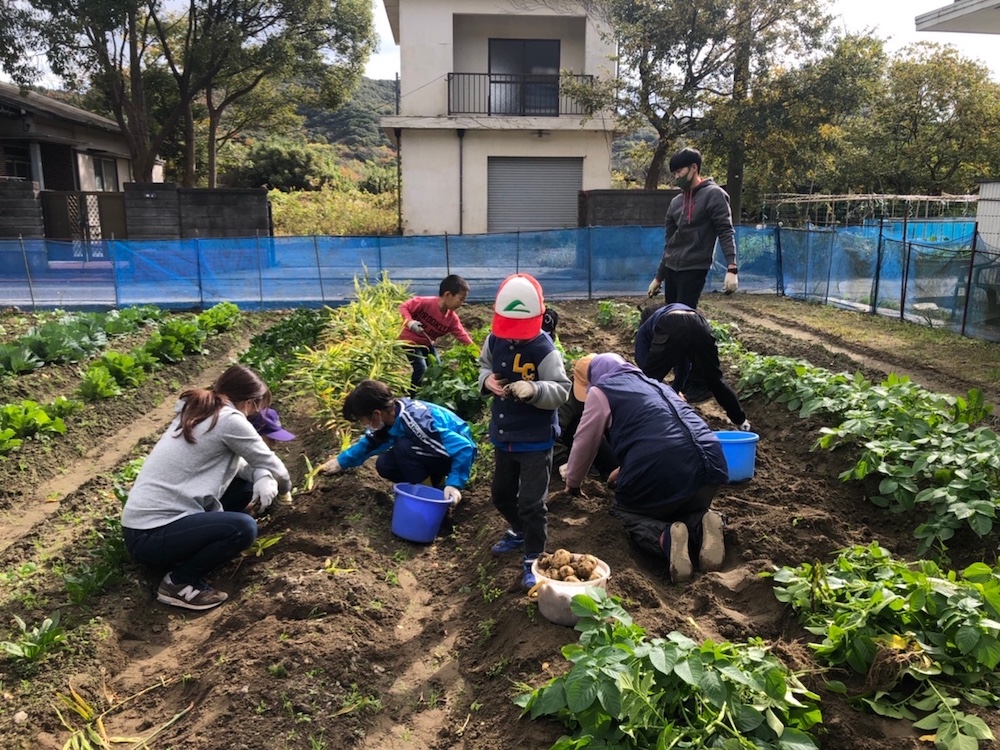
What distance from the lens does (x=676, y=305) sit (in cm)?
540

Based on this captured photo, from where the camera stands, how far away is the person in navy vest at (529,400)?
3652 mm

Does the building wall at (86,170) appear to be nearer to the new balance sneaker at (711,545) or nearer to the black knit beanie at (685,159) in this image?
the black knit beanie at (685,159)

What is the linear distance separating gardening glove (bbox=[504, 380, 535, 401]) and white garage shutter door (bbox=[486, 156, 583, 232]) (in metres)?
17.8

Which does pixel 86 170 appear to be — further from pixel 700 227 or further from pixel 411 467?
pixel 411 467

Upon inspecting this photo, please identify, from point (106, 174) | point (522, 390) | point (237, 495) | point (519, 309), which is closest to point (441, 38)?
point (106, 174)

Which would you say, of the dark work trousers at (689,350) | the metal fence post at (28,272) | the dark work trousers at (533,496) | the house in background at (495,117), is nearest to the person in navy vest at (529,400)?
the dark work trousers at (533,496)

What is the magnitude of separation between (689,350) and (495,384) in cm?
209

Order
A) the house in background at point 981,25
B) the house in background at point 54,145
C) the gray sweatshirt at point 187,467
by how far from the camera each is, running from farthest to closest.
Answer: the house in background at point 54,145 → the house in background at point 981,25 → the gray sweatshirt at point 187,467

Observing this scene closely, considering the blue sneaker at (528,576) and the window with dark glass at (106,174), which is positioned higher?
the window with dark glass at (106,174)

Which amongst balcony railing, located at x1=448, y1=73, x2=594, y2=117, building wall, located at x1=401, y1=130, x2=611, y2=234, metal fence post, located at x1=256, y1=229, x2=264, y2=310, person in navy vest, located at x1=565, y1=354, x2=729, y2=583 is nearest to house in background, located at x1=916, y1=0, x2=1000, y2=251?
person in navy vest, located at x1=565, y1=354, x2=729, y2=583

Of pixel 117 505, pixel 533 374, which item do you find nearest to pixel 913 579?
pixel 533 374

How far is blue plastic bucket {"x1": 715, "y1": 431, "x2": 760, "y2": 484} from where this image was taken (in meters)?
4.81

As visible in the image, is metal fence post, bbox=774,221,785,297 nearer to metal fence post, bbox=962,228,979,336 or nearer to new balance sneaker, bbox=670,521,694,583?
metal fence post, bbox=962,228,979,336

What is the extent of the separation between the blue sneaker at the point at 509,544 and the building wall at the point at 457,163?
1730cm
